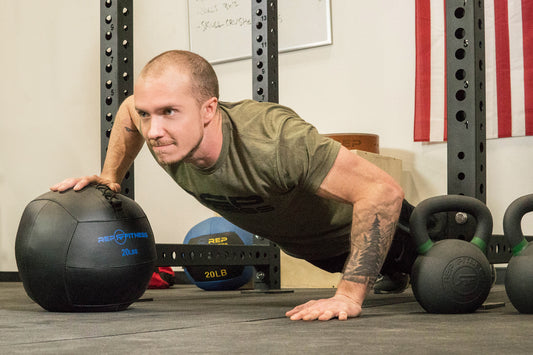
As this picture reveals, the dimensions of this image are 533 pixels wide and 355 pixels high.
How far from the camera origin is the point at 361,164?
173cm

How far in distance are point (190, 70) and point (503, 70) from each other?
2.27 meters

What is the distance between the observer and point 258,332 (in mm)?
1369

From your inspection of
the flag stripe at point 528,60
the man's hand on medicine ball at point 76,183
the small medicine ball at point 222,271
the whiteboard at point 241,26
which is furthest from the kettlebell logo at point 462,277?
the whiteboard at point 241,26

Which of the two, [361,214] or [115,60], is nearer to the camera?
[361,214]

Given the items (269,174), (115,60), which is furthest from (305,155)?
(115,60)

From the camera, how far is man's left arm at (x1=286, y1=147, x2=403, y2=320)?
170 cm

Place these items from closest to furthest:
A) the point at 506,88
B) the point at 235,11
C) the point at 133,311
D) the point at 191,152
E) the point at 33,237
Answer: the point at 191,152 → the point at 33,237 → the point at 133,311 → the point at 506,88 → the point at 235,11

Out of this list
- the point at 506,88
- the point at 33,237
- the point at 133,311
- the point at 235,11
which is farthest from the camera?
the point at 235,11

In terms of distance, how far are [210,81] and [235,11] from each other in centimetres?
275

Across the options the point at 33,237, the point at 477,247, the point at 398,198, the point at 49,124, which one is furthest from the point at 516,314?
the point at 49,124

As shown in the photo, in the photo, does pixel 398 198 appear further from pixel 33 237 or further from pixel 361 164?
pixel 33 237

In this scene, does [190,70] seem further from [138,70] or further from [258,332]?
[138,70]

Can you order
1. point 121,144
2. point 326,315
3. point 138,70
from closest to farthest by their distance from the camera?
point 326,315 < point 121,144 < point 138,70

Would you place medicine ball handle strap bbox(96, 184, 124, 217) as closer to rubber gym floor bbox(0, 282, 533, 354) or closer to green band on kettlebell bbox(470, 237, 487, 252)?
rubber gym floor bbox(0, 282, 533, 354)
